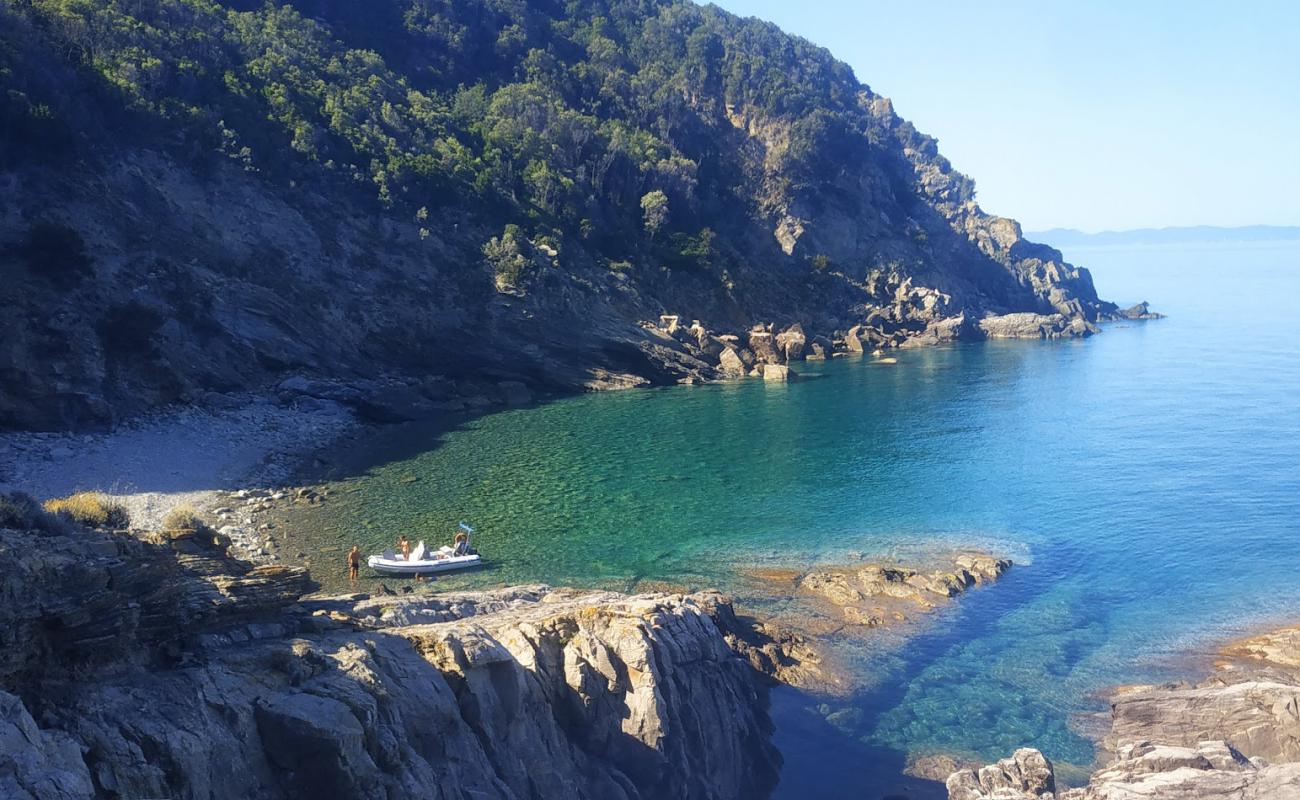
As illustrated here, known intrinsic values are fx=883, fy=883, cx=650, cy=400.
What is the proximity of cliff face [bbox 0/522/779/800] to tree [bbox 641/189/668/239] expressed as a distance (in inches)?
2496

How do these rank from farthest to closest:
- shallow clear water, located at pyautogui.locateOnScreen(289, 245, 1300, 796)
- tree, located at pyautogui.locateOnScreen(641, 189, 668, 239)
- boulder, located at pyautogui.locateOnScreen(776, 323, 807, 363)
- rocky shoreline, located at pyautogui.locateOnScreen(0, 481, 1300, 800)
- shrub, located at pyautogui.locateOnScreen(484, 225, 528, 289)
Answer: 1. tree, located at pyautogui.locateOnScreen(641, 189, 668, 239)
2. boulder, located at pyautogui.locateOnScreen(776, 323, 807, 363)
3. shrub, located at pyautogui.locateOnScreen(484, 225, 528, 289)
4. shallow clear water, located at pyautogui.locateOnScreen(289, 245, 1300, 796)
5. rocky shoreline, located at pyautogui.locateOnScreen(0, 481, 1300, 800)

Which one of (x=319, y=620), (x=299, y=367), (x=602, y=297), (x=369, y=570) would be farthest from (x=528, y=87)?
(x=319, y=620)

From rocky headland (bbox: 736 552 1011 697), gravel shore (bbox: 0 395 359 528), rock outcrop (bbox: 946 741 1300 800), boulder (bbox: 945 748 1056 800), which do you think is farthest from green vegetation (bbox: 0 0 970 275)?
rock outcrop (bbox: 946 741 1300 800)

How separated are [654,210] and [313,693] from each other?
71.2m

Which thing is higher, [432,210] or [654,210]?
[654,210]

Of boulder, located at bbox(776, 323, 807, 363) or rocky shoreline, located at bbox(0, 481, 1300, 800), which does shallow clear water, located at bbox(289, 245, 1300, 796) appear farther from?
boulder, located at bbox(776, 323, 807, 363)

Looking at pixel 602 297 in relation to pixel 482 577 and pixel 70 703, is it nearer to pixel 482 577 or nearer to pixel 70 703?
pixel 482 577

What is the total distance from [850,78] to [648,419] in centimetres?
10676

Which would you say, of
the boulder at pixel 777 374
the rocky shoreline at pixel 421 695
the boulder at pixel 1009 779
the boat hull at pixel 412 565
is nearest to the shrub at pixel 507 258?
the boulder at pixel 777 374

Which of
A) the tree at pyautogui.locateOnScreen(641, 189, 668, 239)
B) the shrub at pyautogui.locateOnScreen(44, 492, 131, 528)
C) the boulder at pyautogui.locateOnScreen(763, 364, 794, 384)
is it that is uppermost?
the tree at pyautogui.locateOnScreen(641, 189, 668, 239)

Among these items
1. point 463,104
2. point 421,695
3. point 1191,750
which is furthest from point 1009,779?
point 463,104

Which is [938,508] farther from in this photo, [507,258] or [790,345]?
[790,345]

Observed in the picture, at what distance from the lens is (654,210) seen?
3108 inches

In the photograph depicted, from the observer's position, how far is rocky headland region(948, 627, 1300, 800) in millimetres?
14438
